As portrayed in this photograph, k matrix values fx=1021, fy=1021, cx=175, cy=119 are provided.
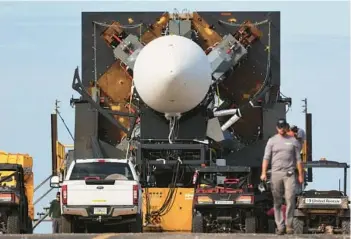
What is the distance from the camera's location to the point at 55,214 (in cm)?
2381

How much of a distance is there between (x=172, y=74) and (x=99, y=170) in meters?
3.17

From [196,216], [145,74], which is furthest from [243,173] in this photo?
[145,74]

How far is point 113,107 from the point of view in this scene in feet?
85.9

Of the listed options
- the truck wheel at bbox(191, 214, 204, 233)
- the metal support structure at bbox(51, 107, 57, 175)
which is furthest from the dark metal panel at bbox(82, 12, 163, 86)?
the truck wheel at bbox(191, 214, 204, 233)

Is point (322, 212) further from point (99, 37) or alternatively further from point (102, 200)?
point (99, 37)

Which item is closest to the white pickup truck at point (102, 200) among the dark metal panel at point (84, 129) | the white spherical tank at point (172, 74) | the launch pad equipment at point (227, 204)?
the launch pad equipment at point (227, 204)

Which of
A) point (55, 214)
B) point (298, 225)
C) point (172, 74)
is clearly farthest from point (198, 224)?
point (55, 214)

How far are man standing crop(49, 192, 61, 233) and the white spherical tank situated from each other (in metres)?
3.23

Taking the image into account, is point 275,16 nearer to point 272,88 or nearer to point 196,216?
point 272,88

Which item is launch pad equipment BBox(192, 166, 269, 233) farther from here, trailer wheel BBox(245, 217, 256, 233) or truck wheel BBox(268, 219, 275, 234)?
truck wheel BBox(268, 219, 275, 234)

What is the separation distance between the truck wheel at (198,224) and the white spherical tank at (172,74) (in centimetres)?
323

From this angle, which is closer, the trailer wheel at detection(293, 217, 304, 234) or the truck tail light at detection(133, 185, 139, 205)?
the truck tail light at detection(133, 185, 139, 205)

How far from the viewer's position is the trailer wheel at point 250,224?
2175 cm

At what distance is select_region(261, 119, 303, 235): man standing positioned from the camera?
16797 mm
